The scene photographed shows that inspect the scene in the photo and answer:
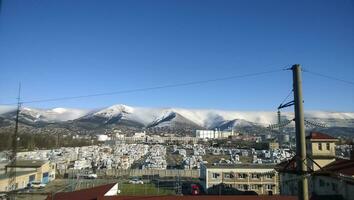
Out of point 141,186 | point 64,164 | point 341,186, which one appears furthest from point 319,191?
point 64,164

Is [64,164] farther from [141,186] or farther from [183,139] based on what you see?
[183,139]

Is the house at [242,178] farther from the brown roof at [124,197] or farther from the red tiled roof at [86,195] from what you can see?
the red tiled roof at [86,195]

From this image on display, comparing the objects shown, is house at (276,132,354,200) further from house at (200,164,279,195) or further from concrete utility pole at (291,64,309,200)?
concrete utility pole at (291,64,309,200)

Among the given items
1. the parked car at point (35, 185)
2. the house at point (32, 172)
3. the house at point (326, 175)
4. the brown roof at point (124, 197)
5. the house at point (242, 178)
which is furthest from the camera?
the parked car at point (35, 185)

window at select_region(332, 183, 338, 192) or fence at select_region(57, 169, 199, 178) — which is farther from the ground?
window at select_region(332, 183, 338, 192)

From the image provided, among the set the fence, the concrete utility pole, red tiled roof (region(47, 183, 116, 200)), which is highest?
the concrete utility pole

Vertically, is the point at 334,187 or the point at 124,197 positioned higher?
the point at 334,187

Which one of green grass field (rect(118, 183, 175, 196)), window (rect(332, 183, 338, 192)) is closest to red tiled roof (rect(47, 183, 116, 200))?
window (rect(332, 183, 338, 192))

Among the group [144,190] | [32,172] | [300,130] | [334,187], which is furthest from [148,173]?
[300,130]

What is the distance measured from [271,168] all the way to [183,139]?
70.5 m

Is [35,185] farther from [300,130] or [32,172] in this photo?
[300,130]

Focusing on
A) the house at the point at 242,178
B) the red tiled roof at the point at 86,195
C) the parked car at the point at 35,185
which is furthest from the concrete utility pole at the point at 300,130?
the parked car at the point at 35,185

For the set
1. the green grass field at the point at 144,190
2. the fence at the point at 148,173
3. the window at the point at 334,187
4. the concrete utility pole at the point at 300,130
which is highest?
the concrete utility pole at the point at 300,130

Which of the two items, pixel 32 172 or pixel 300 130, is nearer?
pixel 300 130
